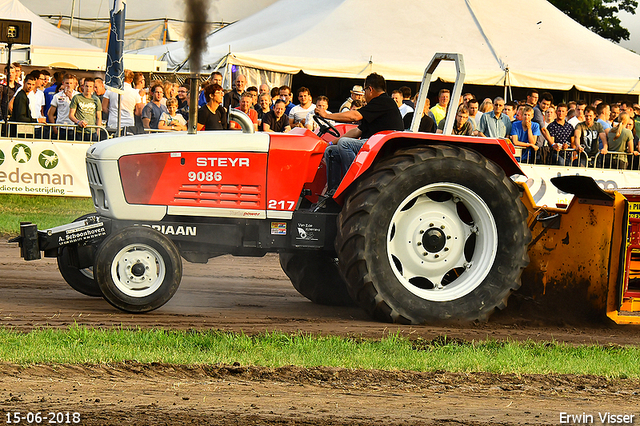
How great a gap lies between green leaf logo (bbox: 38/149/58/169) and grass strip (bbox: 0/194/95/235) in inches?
19.5

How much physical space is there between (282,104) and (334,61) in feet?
16.2

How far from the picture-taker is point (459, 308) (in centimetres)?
621

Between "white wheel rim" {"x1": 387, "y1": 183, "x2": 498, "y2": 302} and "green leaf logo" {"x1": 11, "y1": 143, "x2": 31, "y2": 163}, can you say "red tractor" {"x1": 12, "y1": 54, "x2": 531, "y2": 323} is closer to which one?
"white wheel rim" {"x1": 387, "y1": 183, "x2": 498, "y2": 302}

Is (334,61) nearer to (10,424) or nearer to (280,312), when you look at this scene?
(280,312)

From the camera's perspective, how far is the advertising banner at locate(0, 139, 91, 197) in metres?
12.9

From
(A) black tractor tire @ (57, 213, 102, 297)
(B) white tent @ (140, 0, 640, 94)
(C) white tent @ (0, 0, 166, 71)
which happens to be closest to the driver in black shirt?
(A) black tractor tire @ (57, 213, 102, 297)

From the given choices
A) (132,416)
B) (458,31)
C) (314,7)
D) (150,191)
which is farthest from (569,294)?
(314,7)

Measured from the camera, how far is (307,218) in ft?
20.4

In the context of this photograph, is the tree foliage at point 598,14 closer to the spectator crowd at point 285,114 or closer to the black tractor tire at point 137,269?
the spectator crowd at point 285,114

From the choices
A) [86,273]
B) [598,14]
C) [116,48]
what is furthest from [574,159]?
[598,14]

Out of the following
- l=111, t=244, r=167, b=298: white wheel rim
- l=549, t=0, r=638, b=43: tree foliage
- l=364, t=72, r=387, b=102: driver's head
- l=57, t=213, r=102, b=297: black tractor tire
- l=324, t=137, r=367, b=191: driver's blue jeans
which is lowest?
l=57, t=213, r=102, b=297: black tractor tire

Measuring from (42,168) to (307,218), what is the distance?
7.96 m

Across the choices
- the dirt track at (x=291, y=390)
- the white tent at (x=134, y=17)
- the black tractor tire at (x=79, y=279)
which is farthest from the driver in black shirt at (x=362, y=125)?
the white tent at (x=134, y=17)

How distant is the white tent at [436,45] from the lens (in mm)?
17120
